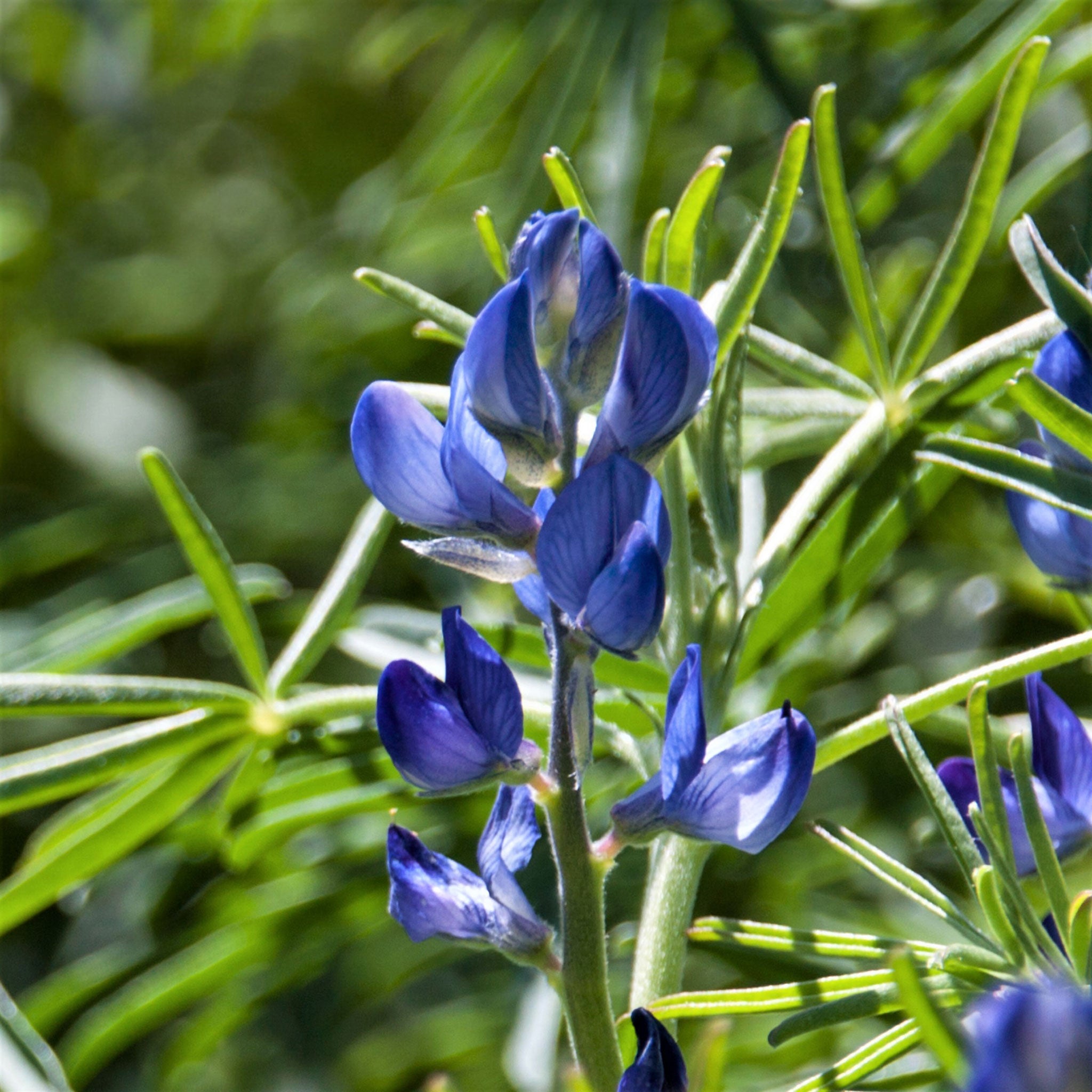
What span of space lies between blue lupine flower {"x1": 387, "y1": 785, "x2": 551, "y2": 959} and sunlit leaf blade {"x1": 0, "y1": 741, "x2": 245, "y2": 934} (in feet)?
0.94

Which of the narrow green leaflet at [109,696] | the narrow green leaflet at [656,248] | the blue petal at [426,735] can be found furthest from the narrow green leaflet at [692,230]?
the narrow green leaflet at [109,696]

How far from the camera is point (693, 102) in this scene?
128 centimetres

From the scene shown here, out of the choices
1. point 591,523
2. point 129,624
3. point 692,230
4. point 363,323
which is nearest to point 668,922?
point 591,523

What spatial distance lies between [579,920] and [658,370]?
0.18 metres

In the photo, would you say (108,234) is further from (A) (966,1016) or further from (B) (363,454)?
(A) (966,1016)

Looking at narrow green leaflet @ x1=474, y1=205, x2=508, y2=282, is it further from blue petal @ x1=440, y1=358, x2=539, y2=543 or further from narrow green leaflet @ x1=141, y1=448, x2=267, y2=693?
narrow green leaflet @ x1=141, y1=448, x2=267, y2=693

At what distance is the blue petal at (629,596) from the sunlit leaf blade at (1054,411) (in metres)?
0.14

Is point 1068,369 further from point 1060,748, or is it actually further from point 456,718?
point 456,718

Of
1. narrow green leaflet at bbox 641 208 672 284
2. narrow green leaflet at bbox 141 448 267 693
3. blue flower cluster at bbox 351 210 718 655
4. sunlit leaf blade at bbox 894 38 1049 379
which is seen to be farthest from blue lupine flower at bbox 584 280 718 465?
narrow green leaflet at bbox 141 448 267 693

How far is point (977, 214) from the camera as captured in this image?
2.06ft

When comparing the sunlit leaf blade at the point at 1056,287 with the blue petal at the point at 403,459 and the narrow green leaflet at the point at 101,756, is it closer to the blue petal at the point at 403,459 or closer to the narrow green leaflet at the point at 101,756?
the blue petal at the point at 403,459

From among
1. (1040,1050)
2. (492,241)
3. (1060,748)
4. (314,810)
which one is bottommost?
(314,810)

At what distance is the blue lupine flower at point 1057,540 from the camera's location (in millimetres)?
542

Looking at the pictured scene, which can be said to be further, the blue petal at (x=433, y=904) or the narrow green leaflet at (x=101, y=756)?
the narrow green leaflet at (x=101, y=756)
